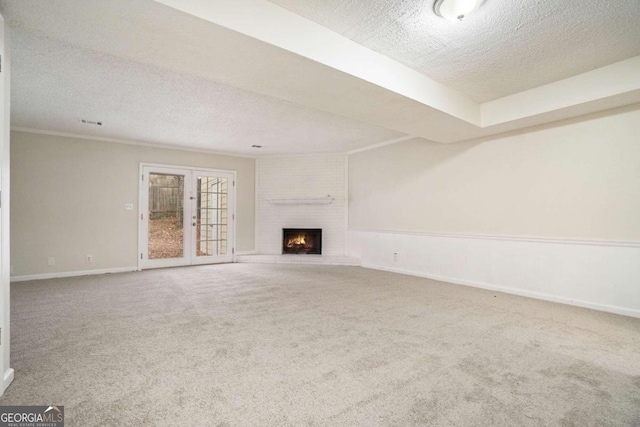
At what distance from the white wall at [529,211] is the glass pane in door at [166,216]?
4.28 meters

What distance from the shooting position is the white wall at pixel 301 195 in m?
7.06

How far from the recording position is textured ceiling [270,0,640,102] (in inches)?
84.7

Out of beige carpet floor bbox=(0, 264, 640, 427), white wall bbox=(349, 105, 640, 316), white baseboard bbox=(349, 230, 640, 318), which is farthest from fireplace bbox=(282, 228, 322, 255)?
beige carpet floor bbox=(0, 264, 640, 427)

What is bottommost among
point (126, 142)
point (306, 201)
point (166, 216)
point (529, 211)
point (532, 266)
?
point (532, 266)

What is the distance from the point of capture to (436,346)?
7.95 feet

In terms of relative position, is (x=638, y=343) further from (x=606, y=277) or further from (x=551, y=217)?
(x=551, y=217)

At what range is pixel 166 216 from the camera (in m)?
6.18

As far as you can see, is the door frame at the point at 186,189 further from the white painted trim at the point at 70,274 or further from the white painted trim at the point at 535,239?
the white painted trim at the point at 535,239

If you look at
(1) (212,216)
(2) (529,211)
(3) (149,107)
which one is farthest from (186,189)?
(2) (529,211)

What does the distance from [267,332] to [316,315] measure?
0.65 meters

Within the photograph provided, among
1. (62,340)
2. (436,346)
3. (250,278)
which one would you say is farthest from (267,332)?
(250,278)

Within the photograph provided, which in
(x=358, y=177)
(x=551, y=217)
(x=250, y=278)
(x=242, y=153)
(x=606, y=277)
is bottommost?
(x=250, y=278)

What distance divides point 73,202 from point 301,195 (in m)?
4.36

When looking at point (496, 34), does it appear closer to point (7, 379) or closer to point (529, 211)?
point (529, 211)
